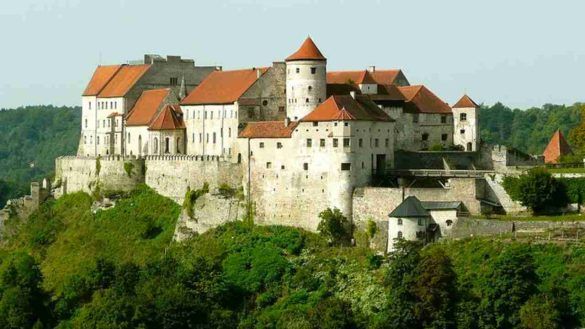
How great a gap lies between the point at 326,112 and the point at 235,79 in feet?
47.3

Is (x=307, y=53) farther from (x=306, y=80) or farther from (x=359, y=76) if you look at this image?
(x=359, y=76)

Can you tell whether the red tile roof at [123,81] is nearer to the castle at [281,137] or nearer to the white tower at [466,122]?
the castle at [281,137]

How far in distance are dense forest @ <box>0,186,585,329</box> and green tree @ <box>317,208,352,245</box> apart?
0.66 meters

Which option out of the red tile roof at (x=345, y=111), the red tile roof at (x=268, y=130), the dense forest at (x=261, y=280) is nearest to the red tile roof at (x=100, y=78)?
the dense forest at (x=261, y=280)

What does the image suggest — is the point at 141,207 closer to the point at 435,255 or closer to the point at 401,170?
the point at 401,170

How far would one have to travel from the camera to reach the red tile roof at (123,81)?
359 ft

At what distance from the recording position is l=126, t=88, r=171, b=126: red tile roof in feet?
342

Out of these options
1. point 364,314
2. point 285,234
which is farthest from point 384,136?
point 364,314

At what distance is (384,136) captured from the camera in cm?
8781

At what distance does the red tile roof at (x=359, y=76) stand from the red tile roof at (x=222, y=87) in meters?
4.24

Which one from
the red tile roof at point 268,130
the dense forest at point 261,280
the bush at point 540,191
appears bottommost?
the dense forest at point 261,280

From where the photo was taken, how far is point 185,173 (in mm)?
97375

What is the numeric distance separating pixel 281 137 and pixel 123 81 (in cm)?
2531

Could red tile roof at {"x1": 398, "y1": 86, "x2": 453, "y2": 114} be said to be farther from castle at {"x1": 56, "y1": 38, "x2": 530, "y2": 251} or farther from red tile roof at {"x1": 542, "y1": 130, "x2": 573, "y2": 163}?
red tile roof at {"x1": 542, "y1": 130, "x2": 573, "y2": 163}
